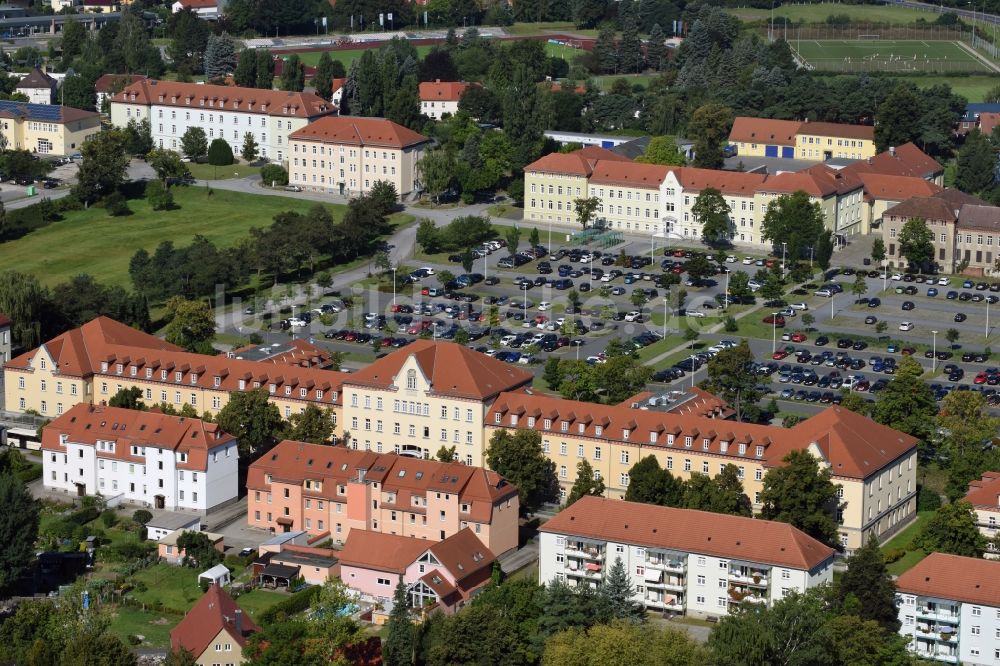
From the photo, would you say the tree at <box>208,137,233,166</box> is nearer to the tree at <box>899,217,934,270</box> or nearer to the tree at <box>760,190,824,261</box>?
the tree at <box>760,190,824,261</box>

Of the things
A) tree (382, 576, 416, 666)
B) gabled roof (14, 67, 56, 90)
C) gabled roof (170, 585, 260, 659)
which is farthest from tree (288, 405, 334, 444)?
gabled roof (14, 67, 56, 90)

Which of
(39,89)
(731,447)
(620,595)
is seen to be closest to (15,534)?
(620,595)

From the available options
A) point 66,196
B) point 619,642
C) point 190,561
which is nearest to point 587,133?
point 66,196

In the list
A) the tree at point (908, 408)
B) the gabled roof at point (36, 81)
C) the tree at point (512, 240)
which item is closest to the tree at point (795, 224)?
the tree at point (512, 240)

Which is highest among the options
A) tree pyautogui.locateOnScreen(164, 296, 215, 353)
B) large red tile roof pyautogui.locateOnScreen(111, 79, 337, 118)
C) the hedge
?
large red tile roof pyautogui.locateOnScreen(111, 79, 337, 118)

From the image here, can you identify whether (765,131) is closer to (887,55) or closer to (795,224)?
(795,224)
